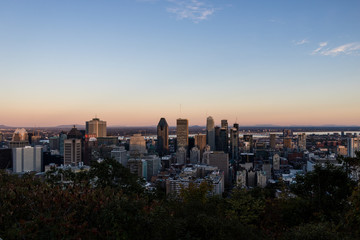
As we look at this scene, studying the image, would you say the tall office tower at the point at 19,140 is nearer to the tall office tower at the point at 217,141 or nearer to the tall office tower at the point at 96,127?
the tall office tower at the point at 96,127

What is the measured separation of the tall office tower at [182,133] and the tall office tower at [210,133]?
290 inches

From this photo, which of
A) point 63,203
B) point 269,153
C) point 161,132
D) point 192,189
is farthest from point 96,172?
point 161,132

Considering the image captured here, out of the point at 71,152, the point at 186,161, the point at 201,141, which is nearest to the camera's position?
the point at 71,152

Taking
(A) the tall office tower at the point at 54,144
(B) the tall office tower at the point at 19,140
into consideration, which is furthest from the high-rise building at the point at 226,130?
(B) the tall office tower at the point at 19,140

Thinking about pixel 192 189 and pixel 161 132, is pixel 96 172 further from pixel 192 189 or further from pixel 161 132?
pixel 161 132

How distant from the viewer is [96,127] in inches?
3893

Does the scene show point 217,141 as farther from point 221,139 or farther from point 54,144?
point 54,144

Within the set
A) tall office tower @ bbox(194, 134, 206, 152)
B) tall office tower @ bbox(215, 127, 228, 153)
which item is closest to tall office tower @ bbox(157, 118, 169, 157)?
tall office tower @ bbox(194, 134, 206, 152)

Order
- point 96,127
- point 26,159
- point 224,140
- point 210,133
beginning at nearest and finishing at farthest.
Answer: point 26,159
point 224,140
point 210,133
point 96,127

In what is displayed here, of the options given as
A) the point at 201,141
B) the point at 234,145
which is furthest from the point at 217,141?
the point at 234,145

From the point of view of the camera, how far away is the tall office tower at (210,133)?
90.7 m

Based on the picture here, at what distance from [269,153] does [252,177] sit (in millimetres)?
32861

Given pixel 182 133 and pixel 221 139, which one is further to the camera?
pixel 221 139

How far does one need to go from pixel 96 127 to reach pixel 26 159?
5059 cm
